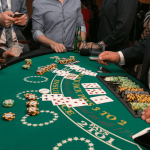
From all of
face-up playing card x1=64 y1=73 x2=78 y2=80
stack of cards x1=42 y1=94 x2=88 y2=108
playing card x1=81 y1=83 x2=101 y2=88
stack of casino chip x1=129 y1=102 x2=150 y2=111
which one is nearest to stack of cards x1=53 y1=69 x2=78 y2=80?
face-up playing card x1=64 y1=73 x2=78 y2=80

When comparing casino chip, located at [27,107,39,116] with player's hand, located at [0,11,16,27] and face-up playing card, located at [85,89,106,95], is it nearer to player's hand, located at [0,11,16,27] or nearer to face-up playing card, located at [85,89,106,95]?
face-up playing card, located at [85,89,106,95]

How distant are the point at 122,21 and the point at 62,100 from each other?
2.19m

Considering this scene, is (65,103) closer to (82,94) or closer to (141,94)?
(82,94)

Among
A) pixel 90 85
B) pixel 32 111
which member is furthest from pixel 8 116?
pixel 90 85

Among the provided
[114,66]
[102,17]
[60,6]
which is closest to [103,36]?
[102,17]

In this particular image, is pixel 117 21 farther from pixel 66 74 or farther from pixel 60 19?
pixel 66 74

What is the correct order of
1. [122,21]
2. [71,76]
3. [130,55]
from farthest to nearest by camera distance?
[122,21] → [130,55] → [71,76]

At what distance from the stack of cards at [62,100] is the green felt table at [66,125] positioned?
3 cm

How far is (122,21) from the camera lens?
9.33ft

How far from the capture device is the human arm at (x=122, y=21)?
2795 millimetres

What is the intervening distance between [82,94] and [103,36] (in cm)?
223

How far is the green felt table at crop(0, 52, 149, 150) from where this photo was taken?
2.45ft

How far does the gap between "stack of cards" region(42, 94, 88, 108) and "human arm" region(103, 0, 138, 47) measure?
2089 millimetres

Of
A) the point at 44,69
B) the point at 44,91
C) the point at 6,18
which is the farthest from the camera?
the point at 6,18
